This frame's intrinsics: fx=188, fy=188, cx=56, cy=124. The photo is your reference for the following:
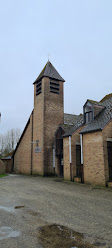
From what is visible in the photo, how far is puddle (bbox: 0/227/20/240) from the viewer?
15.0 ft

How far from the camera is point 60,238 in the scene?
4.52m

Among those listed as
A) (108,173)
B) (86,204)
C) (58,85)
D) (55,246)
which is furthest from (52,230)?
(58,85)

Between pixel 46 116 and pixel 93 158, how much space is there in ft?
31.4

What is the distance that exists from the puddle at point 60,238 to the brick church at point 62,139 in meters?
8.60

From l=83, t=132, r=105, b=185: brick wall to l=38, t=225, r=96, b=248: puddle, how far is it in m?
8.84

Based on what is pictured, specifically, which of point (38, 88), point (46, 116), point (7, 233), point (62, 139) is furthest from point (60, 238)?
point (38, 88)

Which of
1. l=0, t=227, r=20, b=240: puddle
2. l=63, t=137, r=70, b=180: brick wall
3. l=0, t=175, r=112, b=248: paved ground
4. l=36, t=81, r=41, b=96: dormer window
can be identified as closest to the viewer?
l=0, t=175, r=112, b=248: paved ground

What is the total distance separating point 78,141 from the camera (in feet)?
59.2

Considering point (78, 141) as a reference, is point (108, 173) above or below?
below

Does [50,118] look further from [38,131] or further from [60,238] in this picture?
[60,238]

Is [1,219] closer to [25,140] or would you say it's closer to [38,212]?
[38,212]

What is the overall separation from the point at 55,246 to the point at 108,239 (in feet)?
4.39

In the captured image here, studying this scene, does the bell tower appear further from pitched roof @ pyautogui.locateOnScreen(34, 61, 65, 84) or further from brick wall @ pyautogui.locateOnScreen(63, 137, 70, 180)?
brick wall @ pyautogui.locateOnScreen(63, 137, 70, 180)

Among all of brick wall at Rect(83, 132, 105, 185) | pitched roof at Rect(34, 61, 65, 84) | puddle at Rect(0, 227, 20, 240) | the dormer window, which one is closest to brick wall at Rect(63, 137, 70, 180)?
brick wall at Rect(83, 132, 105, 185)
